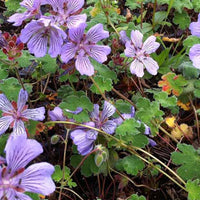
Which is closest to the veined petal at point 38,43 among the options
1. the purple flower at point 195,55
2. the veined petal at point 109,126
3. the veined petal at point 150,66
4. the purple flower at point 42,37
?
the purple flower at point 42,37

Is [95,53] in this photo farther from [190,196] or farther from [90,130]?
[190,196]

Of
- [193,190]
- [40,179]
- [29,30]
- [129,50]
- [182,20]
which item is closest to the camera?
[40,179]

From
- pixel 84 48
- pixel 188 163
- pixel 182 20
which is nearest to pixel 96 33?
pixel 84 48

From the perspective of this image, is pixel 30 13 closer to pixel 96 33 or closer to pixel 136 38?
pixel 96 33

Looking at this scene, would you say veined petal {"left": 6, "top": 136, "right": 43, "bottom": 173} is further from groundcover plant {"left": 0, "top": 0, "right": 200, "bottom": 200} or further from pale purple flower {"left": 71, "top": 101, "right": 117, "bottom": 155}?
pale purple flower {"left": 71, "top": 101, "right": 117, "bottom": 155}

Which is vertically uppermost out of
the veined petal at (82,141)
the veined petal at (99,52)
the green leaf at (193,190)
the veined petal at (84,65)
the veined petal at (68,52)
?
the veined petal at (68,52)

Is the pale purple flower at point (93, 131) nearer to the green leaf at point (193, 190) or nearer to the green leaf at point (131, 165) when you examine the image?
the green leaf at point (131, 165)

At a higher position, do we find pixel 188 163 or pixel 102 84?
pixel 102 84
